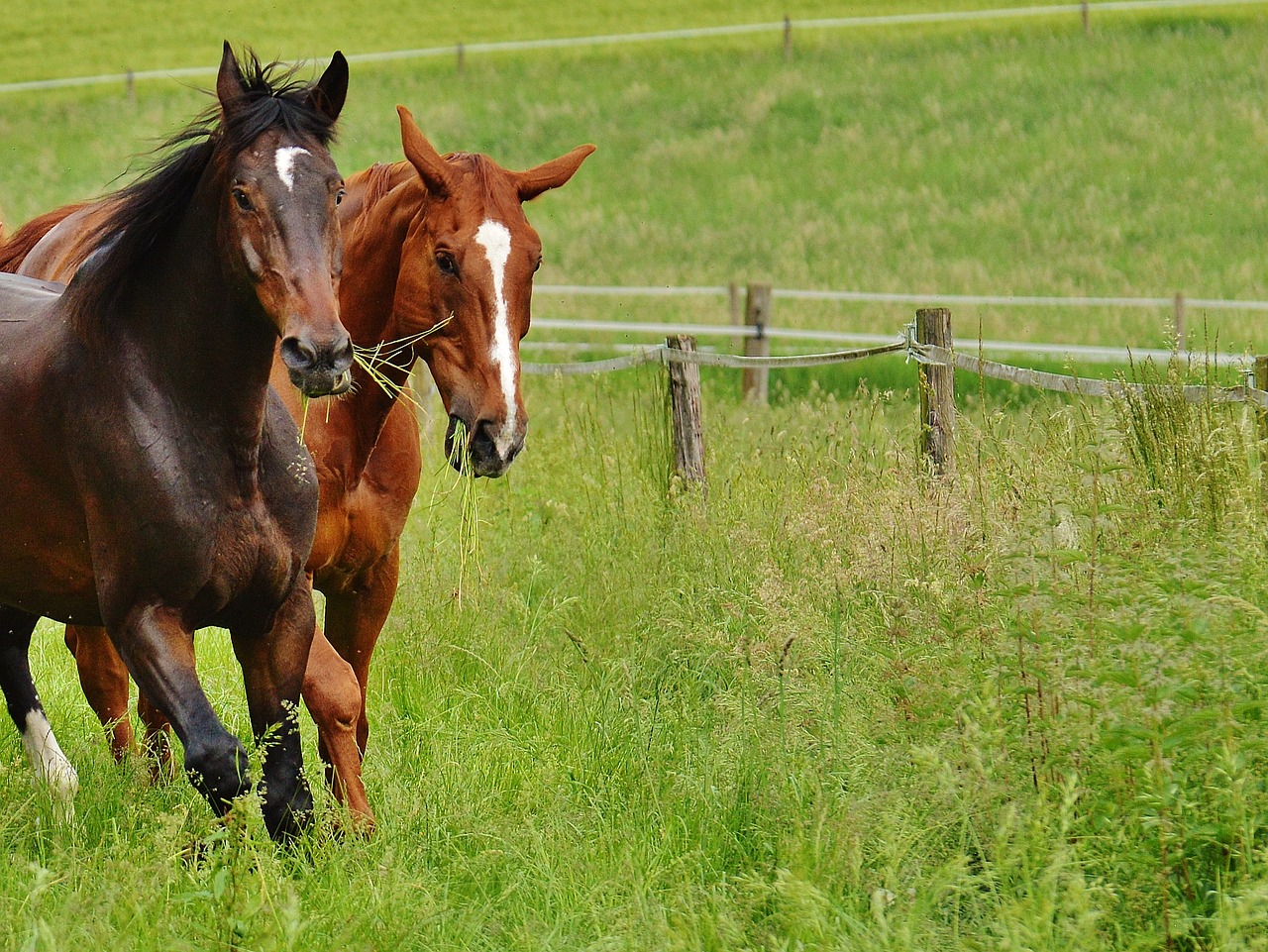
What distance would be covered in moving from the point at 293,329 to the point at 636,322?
16.5m

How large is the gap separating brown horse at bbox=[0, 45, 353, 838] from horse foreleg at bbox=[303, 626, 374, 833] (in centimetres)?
27

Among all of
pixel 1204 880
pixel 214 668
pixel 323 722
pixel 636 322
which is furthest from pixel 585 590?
pixel 636 322

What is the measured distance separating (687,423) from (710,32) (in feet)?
96.4

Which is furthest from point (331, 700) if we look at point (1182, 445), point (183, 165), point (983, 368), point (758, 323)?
point (758, 323)

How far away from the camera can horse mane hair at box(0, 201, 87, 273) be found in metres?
6.18

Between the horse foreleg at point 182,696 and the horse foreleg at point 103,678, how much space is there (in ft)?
5.76

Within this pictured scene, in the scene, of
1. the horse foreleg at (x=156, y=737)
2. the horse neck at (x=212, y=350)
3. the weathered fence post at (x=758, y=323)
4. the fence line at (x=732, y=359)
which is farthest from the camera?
the weathered fence post at (x=758, y=323)

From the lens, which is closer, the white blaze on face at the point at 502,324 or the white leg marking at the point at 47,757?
the white blaze on face at the point at 502,324

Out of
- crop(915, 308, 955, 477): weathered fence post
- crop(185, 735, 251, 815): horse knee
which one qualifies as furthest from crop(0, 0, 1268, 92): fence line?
crop(185, 735, 251, 815): horse knee

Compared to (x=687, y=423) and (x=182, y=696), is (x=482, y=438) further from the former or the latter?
(x=687, y=423)

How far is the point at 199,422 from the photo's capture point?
11.8ft

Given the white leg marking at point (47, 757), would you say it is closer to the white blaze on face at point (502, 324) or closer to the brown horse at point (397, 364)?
the brown horse at point (397, 364)

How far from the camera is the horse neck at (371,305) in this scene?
14.4ft

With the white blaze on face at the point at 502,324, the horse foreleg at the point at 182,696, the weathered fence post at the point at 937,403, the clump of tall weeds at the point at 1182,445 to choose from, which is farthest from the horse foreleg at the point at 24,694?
the clump of tall weeds at the point at 1182,445
